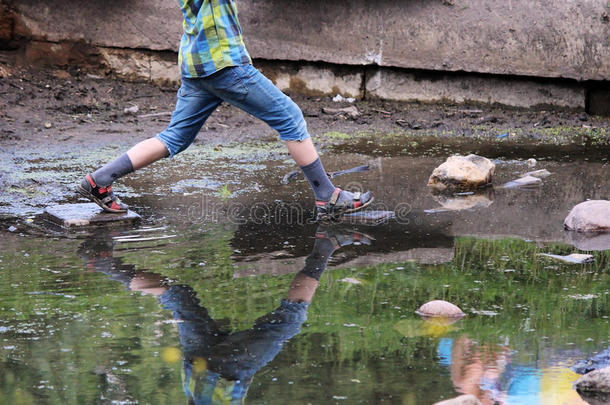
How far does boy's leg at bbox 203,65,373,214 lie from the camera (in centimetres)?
500

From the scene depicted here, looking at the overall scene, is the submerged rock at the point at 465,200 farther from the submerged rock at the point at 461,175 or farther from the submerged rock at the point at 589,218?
the submerged rock at the point at 589,218

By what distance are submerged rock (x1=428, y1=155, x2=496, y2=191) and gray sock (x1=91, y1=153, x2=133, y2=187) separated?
2318 millimetres

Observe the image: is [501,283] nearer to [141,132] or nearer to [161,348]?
[161,348]

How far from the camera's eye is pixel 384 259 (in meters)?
4.58

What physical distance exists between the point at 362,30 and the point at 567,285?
5.70 m

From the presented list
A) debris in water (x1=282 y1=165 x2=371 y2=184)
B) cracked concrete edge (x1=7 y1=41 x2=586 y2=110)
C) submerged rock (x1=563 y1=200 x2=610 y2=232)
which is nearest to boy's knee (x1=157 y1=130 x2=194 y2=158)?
debris in water (x1=282 y1=165 x2=371 y2=184)

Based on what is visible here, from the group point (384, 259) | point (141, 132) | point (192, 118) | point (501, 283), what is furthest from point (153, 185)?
point (501, 283)

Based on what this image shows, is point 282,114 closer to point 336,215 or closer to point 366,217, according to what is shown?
point 336,215

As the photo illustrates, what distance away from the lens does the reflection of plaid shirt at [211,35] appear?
192 inches

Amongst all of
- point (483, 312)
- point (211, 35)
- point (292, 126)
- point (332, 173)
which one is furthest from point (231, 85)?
point (483, 312)

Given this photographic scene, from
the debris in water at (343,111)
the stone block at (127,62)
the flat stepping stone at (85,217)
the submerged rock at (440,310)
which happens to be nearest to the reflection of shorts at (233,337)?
the submerged rock at (440,310)

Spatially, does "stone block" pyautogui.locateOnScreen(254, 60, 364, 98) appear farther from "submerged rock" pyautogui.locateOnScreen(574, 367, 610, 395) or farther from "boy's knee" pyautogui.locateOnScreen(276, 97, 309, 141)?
"submerged rock" pyautogui.locateOnScreen(574, 367, 610, 395)

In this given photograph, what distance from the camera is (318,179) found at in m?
5.35

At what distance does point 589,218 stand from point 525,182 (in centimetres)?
139
